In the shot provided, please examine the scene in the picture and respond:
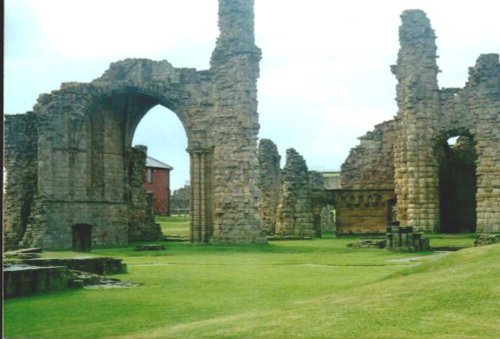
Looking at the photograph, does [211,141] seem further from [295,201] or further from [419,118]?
[419,118]

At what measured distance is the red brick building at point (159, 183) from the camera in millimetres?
63531

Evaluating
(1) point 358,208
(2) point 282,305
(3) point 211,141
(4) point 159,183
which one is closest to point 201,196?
(3) point 211,141

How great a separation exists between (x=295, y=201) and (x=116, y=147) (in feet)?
26.4

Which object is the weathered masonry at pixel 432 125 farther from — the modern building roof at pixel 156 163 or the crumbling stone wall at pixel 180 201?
the modern building roof at pixel 156 163

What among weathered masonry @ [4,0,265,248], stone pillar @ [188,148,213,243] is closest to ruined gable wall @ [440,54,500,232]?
weathered masonry @ [4,0,265,248]

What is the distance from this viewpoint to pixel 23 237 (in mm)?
29344

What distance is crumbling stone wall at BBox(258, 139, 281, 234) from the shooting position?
129ft

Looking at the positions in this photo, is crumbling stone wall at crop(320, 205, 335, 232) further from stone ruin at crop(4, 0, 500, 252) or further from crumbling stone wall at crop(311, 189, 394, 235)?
stone ruin at crop(4, 0, 500, 252)

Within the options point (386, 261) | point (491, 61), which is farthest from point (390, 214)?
point (386, 261)

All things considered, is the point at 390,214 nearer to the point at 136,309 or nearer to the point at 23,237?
the point at 23,237

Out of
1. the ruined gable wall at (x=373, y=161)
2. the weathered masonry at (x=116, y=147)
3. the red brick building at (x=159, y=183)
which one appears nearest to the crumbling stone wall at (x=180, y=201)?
the red brick building at (x=159, y=183)

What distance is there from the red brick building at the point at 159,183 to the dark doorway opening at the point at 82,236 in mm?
32051

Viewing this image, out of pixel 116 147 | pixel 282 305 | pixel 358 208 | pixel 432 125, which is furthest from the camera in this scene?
pixel 358 208

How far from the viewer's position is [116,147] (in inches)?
1268
